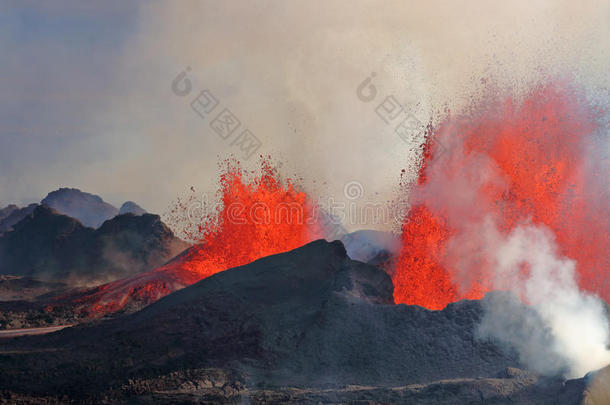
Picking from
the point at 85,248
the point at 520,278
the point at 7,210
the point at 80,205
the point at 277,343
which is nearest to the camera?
the point at 277,343

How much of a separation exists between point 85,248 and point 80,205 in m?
55.3

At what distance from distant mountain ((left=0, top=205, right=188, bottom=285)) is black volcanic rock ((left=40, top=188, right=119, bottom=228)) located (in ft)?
137

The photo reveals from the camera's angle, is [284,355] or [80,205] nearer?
[284,355]

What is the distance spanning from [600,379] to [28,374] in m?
17.5

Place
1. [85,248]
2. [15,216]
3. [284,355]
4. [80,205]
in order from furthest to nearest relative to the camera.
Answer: [80,205], [15,216], [85,248], [284,355]

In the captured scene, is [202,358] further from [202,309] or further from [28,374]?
[28,374]

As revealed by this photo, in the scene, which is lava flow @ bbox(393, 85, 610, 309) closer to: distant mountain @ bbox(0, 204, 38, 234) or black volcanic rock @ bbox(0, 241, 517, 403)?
black volcanic rock @ bbox(0, 241, 517, 403)

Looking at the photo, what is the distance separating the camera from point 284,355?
19.0 meters

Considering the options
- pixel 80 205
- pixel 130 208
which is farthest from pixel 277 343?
pixel 130 208

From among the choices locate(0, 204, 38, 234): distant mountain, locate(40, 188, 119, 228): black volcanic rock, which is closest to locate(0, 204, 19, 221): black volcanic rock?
locate(0, 204, 38, 234): distant mountain

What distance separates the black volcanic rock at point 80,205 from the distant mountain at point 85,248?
137 feet

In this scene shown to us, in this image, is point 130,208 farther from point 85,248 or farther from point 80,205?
point 85,248

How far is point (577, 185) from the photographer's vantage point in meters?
28.6

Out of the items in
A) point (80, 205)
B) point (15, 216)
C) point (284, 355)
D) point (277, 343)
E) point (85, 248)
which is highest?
point (80, 205)
